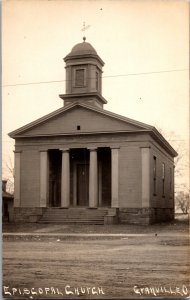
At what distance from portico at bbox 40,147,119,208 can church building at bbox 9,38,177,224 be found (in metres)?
0.06

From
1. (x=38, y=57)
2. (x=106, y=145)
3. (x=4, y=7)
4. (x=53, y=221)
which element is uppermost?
(x=4, y=7)

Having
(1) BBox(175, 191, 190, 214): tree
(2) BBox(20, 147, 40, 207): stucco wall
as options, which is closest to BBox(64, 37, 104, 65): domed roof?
(2) BBox(20, 147, 40, 207): stucco wall

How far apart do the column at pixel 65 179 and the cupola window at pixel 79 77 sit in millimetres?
6017

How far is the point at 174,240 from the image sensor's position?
18.2 meters

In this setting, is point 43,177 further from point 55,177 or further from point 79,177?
point 79,177

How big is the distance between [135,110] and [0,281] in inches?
400

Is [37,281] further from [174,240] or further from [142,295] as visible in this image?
[174,240]

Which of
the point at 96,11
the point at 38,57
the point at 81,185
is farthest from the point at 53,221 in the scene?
the point at 96,11

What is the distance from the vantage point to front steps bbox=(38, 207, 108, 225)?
27.3 metres

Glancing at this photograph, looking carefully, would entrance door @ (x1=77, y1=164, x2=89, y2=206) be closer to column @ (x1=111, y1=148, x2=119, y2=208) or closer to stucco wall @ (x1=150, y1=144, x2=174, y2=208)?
column @ (x1=111, y1=148, x2=119, y2=208)

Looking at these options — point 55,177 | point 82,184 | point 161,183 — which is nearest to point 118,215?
point 82,184

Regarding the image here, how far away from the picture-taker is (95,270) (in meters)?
12.5

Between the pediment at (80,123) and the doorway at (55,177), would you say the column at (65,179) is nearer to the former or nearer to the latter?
the doorway at (55,177)

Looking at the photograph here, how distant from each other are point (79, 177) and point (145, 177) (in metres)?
5.96
